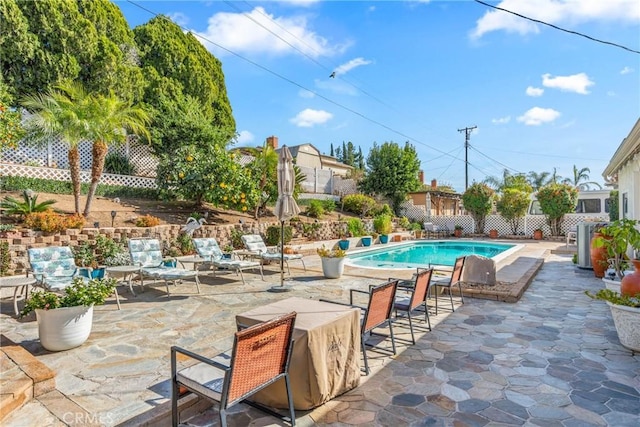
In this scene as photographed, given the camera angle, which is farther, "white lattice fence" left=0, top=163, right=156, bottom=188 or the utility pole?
the utility pole

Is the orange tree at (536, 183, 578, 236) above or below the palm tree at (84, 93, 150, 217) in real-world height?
below

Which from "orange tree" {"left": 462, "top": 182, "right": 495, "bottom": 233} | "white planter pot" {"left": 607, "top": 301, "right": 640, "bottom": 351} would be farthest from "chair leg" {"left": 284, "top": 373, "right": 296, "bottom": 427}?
"orange tree" {"left": 462, "top": 182, "right": 495, "bottom": 233}

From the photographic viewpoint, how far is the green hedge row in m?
10.8

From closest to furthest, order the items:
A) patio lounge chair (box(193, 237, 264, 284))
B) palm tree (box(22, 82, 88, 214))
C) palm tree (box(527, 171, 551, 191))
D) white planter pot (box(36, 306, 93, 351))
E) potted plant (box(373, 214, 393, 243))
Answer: white planter pot (box(36, 306, 93, 351)) < patio lounge chair (box(193, 237, 264, 284)) < palm tree (box(22, 82, 88, 214)) < potted plant (box(373, 214, 393, 243)) < palm tree (box(527, 171, 551, 191))

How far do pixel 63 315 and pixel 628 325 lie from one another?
611 centimetres

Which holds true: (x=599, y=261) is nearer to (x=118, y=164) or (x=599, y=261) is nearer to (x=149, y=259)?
(x=149, y=259)

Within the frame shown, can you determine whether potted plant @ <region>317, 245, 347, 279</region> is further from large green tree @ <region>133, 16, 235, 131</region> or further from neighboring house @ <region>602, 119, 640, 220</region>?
large green tree @ <region>133, 16, 235, 131</region>

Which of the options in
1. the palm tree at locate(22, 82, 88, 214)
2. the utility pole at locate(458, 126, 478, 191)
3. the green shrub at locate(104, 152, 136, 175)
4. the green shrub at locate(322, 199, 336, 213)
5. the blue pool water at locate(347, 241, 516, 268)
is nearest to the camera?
the palm tree at locate(22, 82, 88, 214)

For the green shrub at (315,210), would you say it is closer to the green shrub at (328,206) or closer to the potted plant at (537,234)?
the green shrub at (328,206)

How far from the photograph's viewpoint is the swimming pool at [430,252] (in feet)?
45.2

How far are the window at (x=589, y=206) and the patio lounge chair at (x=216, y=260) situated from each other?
21.3m

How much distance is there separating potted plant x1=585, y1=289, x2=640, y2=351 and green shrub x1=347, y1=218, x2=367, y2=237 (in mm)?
13278

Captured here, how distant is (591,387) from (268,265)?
8.07m

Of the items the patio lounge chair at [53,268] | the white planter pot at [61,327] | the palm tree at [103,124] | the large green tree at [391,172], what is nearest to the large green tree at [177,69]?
the palm tree at [103,124]
